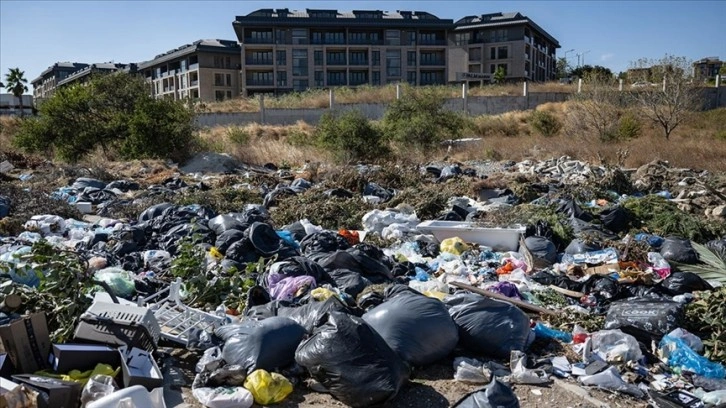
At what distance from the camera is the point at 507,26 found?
53.6 m

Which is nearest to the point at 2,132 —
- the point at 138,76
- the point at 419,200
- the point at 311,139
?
the point at 138,76

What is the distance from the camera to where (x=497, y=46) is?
5434cm

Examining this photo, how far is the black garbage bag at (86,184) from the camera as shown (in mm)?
11678

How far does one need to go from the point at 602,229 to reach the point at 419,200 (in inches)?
110

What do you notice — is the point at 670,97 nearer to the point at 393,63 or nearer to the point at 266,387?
the point at 266,387

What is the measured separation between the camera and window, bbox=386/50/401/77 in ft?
173


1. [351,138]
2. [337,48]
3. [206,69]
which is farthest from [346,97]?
[206,69]

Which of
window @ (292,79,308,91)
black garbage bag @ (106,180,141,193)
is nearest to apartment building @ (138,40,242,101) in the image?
window @ (292,79,308,91)

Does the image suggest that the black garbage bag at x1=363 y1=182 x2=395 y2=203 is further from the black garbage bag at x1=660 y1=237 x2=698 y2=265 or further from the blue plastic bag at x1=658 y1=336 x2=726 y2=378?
the blue plastic bag at x1=658 y1=336 x2=726 y2=378

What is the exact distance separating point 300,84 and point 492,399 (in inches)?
1988

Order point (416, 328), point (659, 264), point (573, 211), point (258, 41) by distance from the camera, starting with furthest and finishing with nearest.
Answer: point (258, 41)
point (573, 211)
point (659, 264)
point (416, 328)

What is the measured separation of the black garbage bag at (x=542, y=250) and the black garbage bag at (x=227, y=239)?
3.34 m

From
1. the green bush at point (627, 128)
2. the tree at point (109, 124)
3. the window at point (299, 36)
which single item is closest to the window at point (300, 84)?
the window at point (299, 36)

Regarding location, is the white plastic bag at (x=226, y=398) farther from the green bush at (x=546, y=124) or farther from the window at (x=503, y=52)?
the window at (x=503, y=52)
